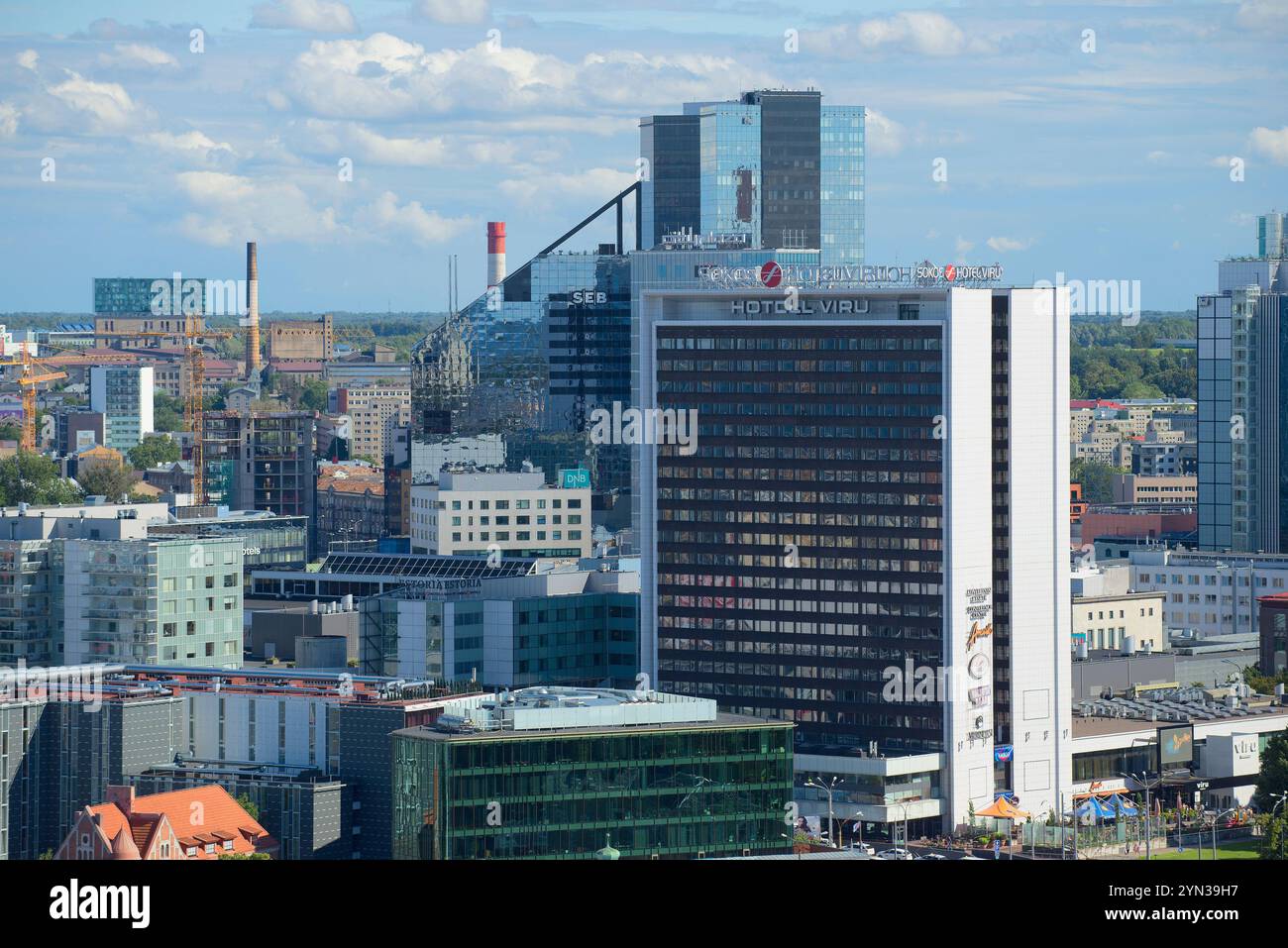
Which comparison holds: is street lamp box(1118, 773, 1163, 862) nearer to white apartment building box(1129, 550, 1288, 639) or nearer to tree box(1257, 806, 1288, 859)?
tree box(1257, 806, 1288, 859)

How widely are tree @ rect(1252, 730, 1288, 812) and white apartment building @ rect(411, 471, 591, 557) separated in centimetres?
6212

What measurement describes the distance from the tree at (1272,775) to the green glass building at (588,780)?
78.7 ft

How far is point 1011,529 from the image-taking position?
9388cm

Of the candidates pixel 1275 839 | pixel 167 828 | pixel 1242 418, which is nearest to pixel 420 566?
pixel 1242 418

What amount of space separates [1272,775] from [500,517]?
2648 inches

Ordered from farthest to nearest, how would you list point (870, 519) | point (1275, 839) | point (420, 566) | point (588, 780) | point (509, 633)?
point (420, 566) → point (509, 633) → point (870, 519) → point (1275, 839) → point (588, 780)

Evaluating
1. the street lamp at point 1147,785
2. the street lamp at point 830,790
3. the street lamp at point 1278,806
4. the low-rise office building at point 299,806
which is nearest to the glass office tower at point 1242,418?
the street lamp at point 1147,785

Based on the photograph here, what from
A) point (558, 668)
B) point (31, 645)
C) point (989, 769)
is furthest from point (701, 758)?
point (31, 645)

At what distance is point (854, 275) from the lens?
9581 cm

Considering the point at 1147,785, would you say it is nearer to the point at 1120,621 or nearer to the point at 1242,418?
the point at 1120,621

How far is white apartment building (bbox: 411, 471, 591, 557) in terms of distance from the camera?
14788 cm

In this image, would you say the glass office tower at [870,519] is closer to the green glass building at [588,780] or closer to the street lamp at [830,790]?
the street lamp at [830,790]

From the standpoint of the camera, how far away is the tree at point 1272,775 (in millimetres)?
89250
